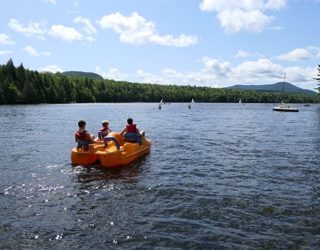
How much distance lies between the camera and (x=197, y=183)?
53.7 feet

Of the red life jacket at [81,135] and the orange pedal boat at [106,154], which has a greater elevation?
the red life jacket at [81,135]

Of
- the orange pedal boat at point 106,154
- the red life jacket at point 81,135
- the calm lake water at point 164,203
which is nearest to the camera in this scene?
the calm lake water at point 164,203

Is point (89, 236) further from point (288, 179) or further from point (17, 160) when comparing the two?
point (17, 160)

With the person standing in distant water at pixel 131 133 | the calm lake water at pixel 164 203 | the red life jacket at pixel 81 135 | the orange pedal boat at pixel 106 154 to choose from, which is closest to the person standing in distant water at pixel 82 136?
the red life jacket at pixel 81 135

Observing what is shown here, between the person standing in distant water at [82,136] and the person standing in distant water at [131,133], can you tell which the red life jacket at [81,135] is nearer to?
the person standing in distant water at [82,136]

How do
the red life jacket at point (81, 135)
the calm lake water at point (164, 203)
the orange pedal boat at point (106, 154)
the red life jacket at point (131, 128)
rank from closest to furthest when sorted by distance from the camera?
the calm lake water at point (164, 203), the orange pedal boat at point (106, 154), the red life jacket at point (81, 135), the red life jacket at point (131, 128)

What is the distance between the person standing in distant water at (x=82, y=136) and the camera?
64.9 feet

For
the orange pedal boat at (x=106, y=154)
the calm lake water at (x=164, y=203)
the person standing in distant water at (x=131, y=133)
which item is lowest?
the calm lake water at (x=164, y=203)

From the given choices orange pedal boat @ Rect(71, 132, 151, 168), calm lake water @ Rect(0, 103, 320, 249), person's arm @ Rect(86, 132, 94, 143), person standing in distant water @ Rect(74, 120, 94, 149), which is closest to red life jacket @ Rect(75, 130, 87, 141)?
person standing in distant water @ Rect(74, 120, 94, 149)

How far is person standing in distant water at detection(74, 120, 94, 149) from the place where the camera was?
779 inches

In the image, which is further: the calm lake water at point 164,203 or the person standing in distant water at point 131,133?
the person standing in distant water at point 131,133

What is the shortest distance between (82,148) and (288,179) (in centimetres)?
1015

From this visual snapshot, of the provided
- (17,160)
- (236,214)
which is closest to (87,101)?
(17,160)

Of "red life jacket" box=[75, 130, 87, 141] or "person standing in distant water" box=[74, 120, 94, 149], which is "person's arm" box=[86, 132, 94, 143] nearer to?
"person standing in distant water" box=[74, 120, 94, 149]
